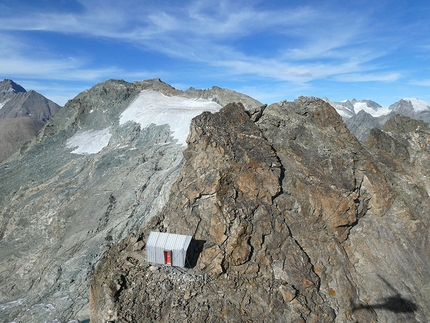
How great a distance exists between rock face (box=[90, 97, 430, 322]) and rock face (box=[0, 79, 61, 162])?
278 feet

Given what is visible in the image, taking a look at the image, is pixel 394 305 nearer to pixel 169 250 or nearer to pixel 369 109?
pixel 169 250

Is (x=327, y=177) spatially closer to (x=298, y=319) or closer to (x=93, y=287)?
(x=298, y=319)

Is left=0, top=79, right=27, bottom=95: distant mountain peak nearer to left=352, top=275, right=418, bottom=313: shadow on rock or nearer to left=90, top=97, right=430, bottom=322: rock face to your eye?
left=90, top=97, right=430, bottom=322: rock face

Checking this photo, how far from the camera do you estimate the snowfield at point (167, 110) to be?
29.3 m

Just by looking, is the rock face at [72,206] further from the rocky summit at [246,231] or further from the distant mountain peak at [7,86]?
the distant mountain peak at [7,86]

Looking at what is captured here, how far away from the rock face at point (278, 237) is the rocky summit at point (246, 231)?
0.18 feet

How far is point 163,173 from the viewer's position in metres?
21.9

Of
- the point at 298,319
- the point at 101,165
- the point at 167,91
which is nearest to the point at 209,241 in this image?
the point at 298,319

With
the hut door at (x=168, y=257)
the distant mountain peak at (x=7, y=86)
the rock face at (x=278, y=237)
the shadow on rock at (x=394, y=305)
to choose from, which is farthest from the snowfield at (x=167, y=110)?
the distant mountain peak at (x=7, y=86)

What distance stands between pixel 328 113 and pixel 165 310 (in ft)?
49.2

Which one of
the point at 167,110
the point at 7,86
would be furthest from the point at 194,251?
the point at 7,86

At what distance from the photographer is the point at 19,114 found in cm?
13338

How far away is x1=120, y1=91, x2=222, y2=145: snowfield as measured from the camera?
2930cm

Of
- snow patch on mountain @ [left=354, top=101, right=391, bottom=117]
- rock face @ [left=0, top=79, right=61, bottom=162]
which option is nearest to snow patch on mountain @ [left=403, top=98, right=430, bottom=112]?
snow patch on mountain @ [left=354, top=101, right=391, bottom=117]
